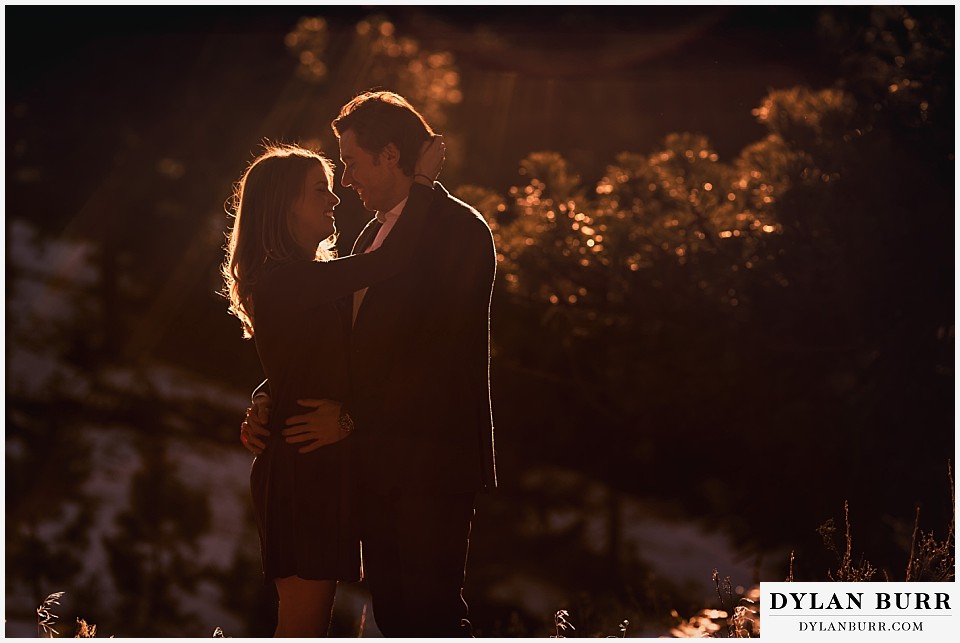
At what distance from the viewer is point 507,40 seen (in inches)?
499

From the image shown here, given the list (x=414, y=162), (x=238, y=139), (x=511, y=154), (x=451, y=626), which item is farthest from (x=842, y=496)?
(x=238, y=139)

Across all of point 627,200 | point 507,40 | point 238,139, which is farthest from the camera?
point 507,40

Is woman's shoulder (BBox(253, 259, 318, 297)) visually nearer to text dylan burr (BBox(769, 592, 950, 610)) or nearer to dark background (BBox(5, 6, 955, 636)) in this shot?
dark background (BBox(5, 6, 955, 636))

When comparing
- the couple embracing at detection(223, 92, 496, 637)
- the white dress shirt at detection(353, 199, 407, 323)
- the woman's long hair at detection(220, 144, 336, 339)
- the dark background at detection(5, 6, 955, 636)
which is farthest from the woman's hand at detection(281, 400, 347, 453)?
the dark background at detection(5, 6, 955, 636)

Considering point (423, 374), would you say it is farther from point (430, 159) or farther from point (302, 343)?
point (430, 159)

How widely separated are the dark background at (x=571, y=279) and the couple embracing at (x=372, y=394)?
177 cm

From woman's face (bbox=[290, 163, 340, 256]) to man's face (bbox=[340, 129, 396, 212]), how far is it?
0.08 metres

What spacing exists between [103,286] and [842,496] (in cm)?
1050

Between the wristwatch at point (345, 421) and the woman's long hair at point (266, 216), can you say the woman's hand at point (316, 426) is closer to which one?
the wristwatch at point (345, 421)

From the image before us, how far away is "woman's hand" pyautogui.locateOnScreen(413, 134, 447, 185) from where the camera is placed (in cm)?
345

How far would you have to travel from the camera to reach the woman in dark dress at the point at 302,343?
129 inches

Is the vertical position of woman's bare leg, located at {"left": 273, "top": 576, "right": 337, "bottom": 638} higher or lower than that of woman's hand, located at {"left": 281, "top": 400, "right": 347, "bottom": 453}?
lower

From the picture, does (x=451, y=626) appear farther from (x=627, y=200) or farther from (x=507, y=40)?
(x=507, y=40)

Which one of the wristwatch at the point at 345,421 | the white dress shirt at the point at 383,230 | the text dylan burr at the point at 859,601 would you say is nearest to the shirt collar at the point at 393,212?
the white dress shirt at the point at 383,230
